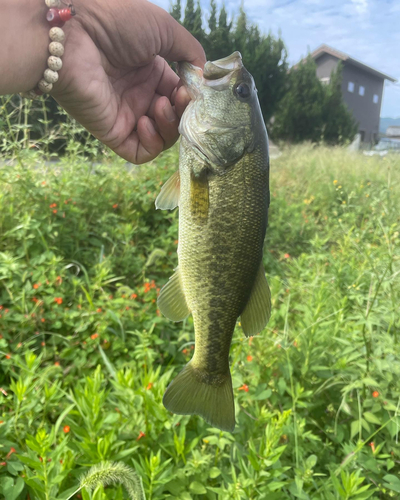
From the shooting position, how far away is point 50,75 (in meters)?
1.38

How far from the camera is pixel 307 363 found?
2059mm

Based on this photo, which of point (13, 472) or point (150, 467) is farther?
point (13, 472)

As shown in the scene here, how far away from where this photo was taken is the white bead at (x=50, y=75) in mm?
1369

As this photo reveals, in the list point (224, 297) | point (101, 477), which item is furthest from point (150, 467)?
point (224, 297)

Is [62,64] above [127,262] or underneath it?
above

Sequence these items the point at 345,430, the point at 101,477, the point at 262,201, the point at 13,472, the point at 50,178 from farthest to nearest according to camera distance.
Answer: the point at 50,178 → the point at 345,430 → the point at 13,472 → the point at 262,201 → the point at 101,477

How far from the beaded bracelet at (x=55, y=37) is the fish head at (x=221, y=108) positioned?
0.50 m

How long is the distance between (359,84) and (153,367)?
38.9 metres

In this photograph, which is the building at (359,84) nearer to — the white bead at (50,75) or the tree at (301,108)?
the tree at (301,108)

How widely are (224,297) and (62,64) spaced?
1069 millimetres

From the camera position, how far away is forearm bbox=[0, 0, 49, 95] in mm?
1241

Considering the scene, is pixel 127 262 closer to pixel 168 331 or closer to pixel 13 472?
pixel 168 331

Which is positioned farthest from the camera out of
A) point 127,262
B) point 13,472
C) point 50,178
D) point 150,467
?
point 50,178

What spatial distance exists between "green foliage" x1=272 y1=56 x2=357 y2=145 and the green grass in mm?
18835
